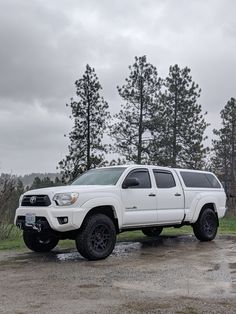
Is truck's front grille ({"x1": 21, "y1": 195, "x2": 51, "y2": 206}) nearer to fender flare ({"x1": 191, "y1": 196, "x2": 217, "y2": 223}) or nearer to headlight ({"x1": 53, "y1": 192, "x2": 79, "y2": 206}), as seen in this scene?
headlight ({"x1": 53, "y1": 192, "x2": 79, "y2": 206})

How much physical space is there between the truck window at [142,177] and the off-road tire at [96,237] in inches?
53.6

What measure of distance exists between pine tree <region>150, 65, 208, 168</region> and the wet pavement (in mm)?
31088

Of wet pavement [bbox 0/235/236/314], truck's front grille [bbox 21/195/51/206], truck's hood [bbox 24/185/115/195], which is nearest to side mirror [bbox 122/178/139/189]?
truck's hood [bbox 24/185/115/195]

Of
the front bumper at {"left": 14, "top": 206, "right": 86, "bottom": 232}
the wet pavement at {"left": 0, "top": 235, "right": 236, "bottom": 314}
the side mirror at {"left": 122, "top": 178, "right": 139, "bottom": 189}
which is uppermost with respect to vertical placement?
the side mirror at {"left": 122, "top": 178, "right": 139, "bottom": 189}

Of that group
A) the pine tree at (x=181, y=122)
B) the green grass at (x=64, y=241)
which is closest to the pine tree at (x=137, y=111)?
the pine tree at (x=181, y=122)

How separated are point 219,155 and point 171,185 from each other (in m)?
41.8

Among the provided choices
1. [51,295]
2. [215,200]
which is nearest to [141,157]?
[215,200]

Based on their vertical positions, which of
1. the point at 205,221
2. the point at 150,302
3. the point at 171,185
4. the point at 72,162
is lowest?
the point at 150,302

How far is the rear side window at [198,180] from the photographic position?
1188 cm

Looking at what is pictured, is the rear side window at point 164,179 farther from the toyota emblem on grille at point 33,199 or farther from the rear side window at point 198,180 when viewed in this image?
the toyota emblem on grille at point 33,199

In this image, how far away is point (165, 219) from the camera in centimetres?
1066

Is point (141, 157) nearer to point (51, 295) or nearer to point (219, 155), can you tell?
point (219, 155)

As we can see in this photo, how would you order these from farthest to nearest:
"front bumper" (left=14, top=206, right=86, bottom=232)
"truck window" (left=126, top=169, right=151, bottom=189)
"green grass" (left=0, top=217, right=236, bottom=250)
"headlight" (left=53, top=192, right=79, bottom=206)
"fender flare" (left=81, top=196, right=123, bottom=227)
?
"green grass" (left=0, top=217, right=236, bottom=250)
"truck window" (left=126, top=169, right=151, bottom=189)
"fender flare" (left=81, top=196, right=123, bottom=227)
"headlight" (left=53, top=192, right=79, bottom=206)
"front bumper" (left=14, top=206, right=86, bottom=232)

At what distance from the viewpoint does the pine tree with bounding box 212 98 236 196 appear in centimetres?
5055
